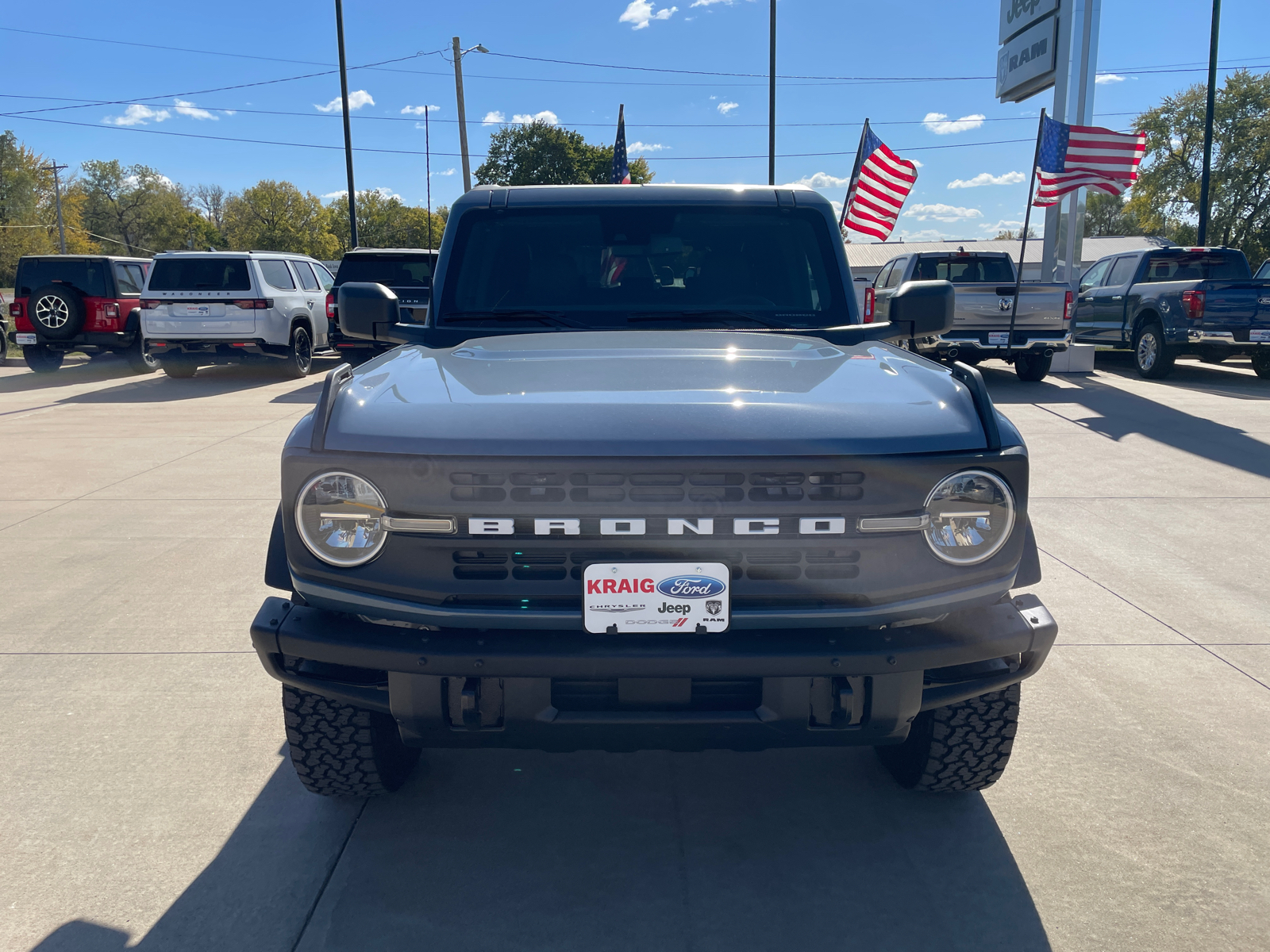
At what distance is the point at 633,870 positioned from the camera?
266 cm

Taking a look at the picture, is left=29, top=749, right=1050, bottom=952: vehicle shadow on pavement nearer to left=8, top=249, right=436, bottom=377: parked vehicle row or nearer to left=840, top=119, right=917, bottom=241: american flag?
left=8, top=249, right=436, bottom=377: parked vehicle row

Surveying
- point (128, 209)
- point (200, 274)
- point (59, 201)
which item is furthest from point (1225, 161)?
point (128, 209)

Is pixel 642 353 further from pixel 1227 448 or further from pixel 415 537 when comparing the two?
pixel 1227 448

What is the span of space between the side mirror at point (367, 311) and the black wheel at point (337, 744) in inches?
54.2

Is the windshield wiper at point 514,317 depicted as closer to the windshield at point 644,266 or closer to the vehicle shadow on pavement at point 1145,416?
→ the windshield at point 644,266

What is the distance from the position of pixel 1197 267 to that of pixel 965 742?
48.7 ft

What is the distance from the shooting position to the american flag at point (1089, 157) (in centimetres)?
1541

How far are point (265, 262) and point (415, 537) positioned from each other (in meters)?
14.7

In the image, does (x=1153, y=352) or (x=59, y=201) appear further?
(x=59, y=201)

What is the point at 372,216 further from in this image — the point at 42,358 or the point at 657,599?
the point at 657,599

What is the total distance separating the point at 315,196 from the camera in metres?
112

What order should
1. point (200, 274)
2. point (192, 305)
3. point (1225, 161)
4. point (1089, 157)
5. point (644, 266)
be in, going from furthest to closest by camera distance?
point (1225, 161), point (1089, 157), point (200, 274), point (192, 305), point (644, 266)

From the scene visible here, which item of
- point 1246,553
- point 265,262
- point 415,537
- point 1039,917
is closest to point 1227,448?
point 1246,553

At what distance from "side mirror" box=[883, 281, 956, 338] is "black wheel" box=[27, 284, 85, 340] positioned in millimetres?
14730
